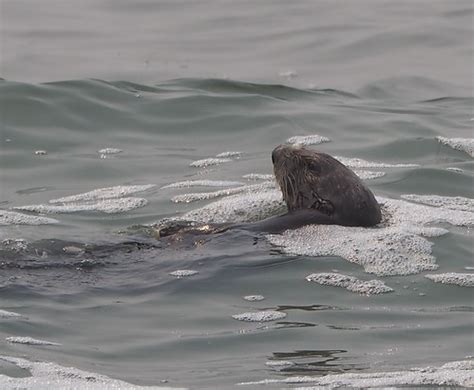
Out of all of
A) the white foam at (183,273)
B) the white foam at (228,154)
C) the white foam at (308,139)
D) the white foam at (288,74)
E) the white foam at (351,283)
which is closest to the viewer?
the white foam at (351,283)

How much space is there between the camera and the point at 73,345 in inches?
222

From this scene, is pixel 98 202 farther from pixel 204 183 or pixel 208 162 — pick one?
pixel 208 162

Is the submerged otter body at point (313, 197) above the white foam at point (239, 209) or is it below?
above

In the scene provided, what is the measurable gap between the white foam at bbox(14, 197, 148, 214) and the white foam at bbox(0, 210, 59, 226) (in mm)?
184

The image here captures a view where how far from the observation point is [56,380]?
5.03 metres

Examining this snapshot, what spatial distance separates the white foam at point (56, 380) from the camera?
4945 mm

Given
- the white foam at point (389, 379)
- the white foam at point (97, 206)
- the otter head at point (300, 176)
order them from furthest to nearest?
the white foam at point (97, 206), the otter head at point (300, 176), the white foam at point (389, 379)

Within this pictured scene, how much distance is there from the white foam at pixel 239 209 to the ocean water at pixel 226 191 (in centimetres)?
2

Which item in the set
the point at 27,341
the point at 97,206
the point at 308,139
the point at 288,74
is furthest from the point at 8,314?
the point at 288,74

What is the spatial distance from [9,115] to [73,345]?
5.39m

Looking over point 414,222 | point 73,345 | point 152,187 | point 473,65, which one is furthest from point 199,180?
point 473,65

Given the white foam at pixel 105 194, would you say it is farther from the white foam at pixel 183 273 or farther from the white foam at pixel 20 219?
the white foam at pixel 183 273

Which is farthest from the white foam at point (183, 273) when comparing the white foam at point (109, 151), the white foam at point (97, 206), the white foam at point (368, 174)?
the white foam at point (109, 151)

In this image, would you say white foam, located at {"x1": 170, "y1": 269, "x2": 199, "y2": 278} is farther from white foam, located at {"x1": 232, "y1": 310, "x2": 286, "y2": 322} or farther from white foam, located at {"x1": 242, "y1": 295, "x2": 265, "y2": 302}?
white foam, located at {"x1": 232, "y1": 310, "x2": 286, "y2": 322}
